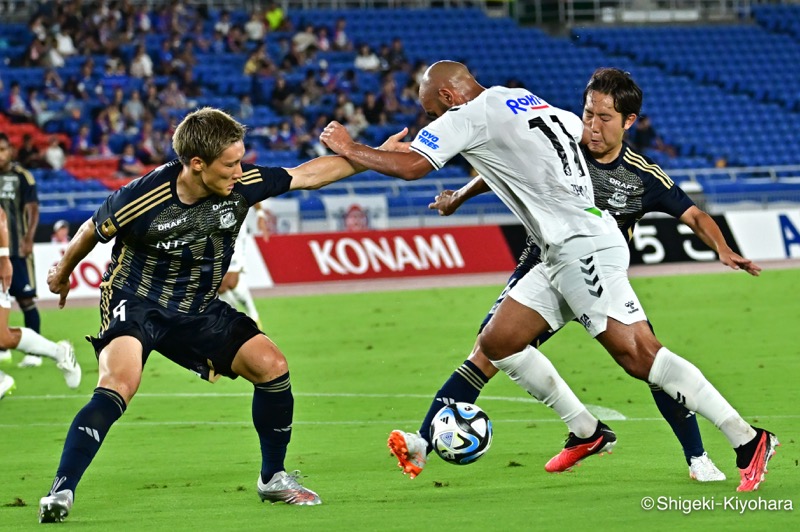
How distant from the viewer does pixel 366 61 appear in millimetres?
31562

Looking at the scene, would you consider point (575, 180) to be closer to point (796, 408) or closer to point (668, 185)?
point (668, 185)

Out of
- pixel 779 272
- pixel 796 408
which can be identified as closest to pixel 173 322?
pixel 796 408

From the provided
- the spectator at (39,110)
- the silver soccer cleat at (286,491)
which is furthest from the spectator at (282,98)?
the silver soccer cleat at (286,491)

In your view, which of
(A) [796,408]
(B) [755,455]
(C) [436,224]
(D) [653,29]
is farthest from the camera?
(D) [653,29]

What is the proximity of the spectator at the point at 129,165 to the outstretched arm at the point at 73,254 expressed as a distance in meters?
18.5

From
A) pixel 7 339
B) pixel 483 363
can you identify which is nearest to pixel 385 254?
pixel 7 339

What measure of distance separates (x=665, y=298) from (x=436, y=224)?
6.27m

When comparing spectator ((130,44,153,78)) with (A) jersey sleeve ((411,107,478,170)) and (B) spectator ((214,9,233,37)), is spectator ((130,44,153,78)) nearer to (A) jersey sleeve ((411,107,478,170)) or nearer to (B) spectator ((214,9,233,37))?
(B) spectator ((214,9,233,37))

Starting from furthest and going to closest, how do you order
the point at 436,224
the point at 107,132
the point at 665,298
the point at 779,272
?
the point at 107,132 → the point at 436,224 → the point at 779,272 → the point at 665,298

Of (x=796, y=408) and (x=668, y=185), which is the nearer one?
(x=668, y=185)

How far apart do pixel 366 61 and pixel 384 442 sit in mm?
23741

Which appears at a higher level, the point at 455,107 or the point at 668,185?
the point at 455,107

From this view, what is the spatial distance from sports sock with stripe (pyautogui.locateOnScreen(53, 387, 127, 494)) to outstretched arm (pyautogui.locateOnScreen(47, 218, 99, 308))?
75 centimetres

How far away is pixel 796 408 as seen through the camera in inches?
372
